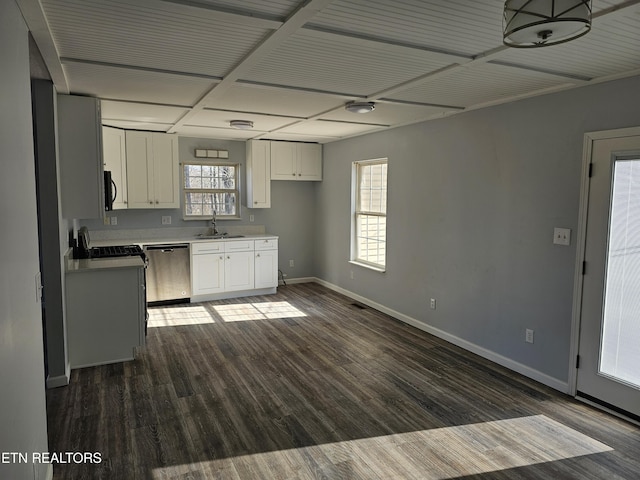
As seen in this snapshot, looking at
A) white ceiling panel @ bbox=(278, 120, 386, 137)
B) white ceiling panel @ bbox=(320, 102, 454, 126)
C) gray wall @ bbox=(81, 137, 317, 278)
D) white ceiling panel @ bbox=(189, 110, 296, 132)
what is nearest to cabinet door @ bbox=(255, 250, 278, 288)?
gray wall @ bbox=(81, 137, 317, 278)

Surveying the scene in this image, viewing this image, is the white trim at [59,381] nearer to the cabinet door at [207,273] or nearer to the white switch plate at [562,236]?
the cabinet door at [207,273]

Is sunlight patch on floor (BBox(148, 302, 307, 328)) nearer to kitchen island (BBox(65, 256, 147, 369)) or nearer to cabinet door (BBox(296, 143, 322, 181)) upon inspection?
kitchen island (BBox(65, 256, 147, 369))

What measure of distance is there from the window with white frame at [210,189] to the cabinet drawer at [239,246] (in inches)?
27.5

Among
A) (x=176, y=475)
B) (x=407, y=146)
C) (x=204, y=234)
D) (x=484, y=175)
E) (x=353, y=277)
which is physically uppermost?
(x=407, y=146)

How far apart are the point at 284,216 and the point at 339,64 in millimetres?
4621

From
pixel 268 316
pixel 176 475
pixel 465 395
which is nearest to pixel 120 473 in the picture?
pixel 176 475

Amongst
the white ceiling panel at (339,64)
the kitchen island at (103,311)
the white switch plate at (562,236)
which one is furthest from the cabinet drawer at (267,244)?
the white switch plate at (562,236)

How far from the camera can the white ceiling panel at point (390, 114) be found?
413 cm

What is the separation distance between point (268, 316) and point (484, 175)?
9.95 ft

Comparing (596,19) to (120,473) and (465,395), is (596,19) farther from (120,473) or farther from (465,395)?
(120,473)

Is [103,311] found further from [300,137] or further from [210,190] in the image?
[300,137]

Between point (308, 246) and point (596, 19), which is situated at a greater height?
point (596, 19)

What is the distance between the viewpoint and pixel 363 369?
3.88m

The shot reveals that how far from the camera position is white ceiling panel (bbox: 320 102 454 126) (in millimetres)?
4133
